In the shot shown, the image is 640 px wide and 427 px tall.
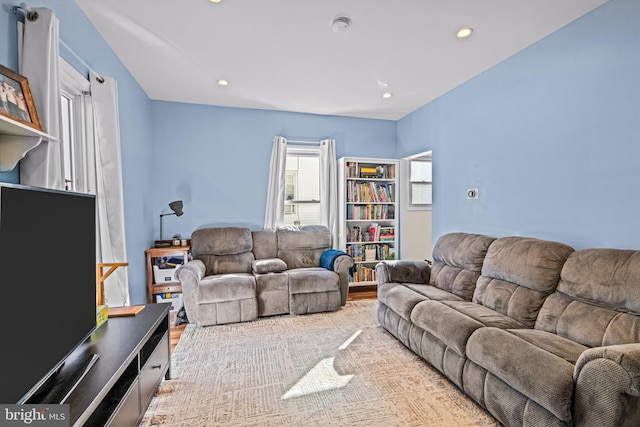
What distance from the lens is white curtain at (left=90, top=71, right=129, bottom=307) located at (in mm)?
2354

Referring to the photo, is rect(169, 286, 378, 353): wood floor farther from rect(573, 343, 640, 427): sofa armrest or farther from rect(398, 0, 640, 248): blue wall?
rect(573, 343, 640, 427): sofa armrest

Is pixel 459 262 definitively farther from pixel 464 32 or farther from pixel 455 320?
pixel 464 32

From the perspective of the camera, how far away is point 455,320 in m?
2.08

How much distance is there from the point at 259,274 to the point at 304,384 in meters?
1.59

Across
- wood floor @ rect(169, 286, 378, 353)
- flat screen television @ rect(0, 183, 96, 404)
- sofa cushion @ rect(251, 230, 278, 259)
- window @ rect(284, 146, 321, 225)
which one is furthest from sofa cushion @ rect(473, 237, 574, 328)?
flat screen television @ rect(0, 183, 96, 404)

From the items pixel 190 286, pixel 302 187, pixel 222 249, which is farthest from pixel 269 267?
pixel 302 187

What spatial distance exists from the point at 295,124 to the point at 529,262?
3336 mm

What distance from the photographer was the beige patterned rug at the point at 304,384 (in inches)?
71.3

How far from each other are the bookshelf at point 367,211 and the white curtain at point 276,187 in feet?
2.82

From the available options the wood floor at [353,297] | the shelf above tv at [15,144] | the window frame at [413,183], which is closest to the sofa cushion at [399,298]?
the wood floor at [353,297]

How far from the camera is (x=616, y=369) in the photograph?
1.25 metres

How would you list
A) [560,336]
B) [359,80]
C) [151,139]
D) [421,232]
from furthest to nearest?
[421,232] < [151,139] < [359,80] < [560,336]

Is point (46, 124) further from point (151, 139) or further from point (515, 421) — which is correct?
point (515, 421)

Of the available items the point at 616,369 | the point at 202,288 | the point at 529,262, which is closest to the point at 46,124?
the point at 202,288
